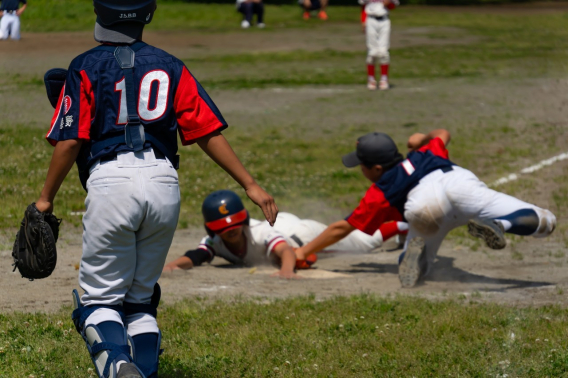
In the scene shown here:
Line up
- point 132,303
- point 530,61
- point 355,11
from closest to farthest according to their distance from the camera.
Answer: point 132,303 < point 530,61 < point 355,11

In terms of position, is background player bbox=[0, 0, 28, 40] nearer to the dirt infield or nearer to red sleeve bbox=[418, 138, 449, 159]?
the dirt infield

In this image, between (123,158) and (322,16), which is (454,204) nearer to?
(123,158)

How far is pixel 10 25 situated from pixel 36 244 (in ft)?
68.4

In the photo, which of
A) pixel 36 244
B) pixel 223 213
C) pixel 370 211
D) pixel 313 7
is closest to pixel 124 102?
pixel 36 244

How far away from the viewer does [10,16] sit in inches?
917

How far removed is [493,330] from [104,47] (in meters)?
3.12

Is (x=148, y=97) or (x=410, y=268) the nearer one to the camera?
(x=148, y=97)

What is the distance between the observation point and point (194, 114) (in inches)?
158

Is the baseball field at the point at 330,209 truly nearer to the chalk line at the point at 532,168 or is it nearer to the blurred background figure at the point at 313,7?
the chalk line at the point at 532,168

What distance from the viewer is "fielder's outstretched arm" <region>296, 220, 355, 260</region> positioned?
24.0 feet

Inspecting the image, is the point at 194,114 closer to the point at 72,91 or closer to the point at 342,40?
the point at 72,91

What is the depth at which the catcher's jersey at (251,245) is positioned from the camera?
7952 mm

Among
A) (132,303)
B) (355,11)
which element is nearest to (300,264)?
(132,303)

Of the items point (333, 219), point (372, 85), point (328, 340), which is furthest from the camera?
point (372, 85)
